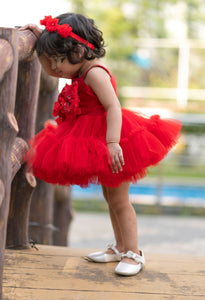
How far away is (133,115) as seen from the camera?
1979 millimetres

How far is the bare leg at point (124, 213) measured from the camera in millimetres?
1935

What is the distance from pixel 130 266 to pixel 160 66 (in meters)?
16.1

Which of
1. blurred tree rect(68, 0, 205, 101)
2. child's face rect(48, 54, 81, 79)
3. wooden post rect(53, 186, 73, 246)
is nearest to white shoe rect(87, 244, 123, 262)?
child's face rect(48, 54, 81, 79)

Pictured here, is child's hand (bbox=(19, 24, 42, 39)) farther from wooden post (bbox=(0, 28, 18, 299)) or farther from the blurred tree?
the blurred tree

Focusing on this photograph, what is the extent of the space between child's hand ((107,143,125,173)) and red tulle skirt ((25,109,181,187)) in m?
0.02

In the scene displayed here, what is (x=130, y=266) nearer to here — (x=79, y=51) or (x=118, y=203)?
(x=118, y=203)

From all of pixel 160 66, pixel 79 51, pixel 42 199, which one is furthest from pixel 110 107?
pixel 160 66

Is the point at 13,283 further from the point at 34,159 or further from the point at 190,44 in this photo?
the point at 190,44

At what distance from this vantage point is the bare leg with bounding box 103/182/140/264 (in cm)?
193

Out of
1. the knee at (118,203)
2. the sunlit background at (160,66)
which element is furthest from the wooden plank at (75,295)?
the sunlit background at (160,66)

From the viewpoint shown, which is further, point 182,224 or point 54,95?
point 182,224

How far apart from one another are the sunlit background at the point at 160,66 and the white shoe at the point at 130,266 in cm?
581

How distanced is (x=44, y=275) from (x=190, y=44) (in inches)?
635

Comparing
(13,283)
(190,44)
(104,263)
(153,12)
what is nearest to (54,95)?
(104,263)
